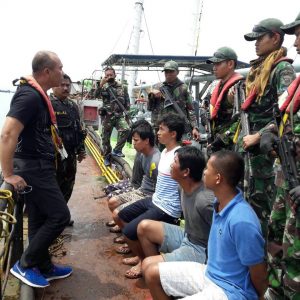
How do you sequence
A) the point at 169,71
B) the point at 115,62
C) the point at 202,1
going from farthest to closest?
the point at 202,1
the point at 115,62
the point at 169,71

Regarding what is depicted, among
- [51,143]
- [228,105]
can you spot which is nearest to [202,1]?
[228,105]

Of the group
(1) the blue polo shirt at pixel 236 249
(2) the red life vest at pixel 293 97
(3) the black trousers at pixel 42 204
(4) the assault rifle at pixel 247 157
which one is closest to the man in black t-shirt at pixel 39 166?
(3) the black trousers at pixel 42 204

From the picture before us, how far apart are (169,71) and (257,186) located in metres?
2.66

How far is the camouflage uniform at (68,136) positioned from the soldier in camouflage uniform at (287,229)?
2392 millimetres

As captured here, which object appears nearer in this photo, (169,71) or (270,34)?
(270,34)

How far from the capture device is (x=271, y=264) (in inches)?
81.1

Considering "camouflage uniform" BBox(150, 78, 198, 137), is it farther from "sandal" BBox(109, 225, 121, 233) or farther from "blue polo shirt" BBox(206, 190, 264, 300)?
"blue polo shirt" BBox(206, 190, 264, 300)

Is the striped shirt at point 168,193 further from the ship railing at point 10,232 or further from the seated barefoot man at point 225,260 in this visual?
the ship railing at point 10,232

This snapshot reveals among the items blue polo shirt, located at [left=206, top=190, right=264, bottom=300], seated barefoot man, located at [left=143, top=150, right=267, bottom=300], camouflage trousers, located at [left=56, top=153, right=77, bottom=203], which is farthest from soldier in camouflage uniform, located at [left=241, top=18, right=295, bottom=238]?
camouflage trousers, located at [left=56, top=153, right=77, bottom=203]

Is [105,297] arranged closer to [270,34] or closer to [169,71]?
[270,34]

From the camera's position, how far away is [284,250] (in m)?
1.87

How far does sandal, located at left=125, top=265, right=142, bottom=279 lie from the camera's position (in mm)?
3046

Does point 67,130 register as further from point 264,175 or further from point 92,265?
point 264,175

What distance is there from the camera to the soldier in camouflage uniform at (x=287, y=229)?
1.80 metres
